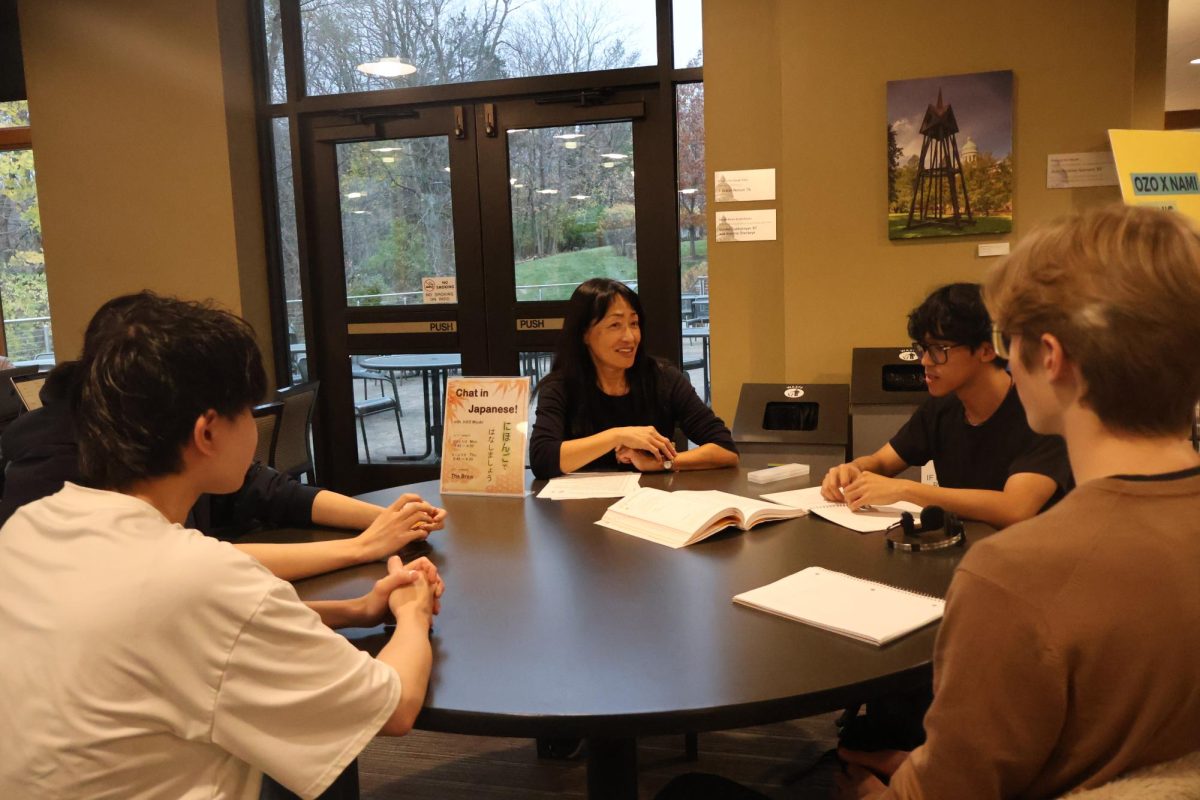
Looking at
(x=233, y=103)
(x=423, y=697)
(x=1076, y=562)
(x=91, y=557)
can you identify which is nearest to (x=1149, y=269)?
(x=1076, y=562)

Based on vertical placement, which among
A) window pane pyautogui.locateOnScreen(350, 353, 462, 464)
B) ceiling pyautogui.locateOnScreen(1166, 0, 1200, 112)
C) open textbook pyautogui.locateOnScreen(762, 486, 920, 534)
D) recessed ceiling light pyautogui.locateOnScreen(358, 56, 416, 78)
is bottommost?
window pane pyautogui.locateOnScreen(350, 353, 462, 464)

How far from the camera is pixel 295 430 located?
379cm

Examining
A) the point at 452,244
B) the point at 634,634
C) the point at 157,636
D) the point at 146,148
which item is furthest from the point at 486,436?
the point at 146,148

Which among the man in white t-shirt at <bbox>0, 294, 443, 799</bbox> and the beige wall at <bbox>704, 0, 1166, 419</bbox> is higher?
the beige wall at <bbox>704, 0, 1166, 419</bbox>

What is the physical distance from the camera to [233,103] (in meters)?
4.81

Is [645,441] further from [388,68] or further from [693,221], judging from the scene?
[388,68]

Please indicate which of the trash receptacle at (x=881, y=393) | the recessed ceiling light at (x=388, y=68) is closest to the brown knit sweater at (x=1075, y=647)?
the trash receptacle at (x=881, y=393)

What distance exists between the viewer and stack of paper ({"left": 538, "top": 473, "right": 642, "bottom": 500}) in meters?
2.16

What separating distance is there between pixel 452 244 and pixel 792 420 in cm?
201

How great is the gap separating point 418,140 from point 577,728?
4.17 metres

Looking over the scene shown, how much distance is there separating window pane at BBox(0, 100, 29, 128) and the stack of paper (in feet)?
17.2

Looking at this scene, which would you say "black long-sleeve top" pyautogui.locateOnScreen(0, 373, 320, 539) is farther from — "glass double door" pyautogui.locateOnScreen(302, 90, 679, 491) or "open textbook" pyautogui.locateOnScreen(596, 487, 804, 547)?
"glass double door" pyautogui.locateOnScreen(302, 90, 679, 491)

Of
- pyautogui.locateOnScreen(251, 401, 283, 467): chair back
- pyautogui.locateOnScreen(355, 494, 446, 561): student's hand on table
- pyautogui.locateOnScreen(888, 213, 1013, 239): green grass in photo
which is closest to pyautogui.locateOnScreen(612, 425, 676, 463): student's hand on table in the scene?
pyautogui.locateOnScreen(355, 494, 446, 561): student's hand on table

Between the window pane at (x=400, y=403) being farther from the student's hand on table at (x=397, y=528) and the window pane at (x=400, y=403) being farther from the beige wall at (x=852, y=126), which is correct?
the student's hand on table at (x=397, y=528)
